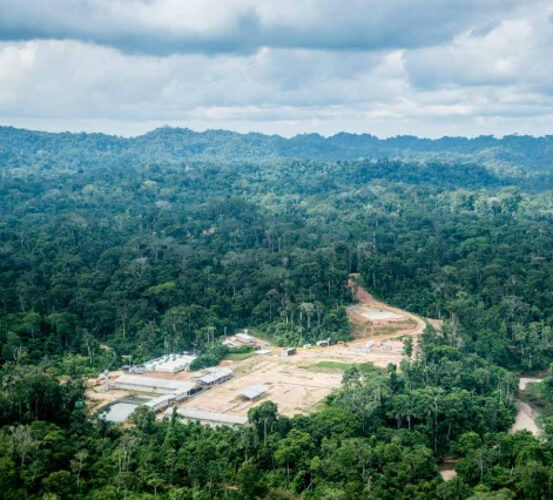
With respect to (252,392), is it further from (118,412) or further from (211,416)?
(118,412)

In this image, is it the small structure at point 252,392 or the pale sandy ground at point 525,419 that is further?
the small structure at point 252,392

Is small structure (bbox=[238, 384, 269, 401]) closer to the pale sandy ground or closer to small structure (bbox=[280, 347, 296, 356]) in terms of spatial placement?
small structure (bbox=[280, 347, 296, 356])

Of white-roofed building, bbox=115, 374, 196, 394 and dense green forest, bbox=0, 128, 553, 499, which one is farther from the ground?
dense green forest, bbox=0, 128, 553, 499

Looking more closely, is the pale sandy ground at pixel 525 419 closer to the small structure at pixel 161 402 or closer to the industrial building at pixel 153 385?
the industrial building at pixel 153 385

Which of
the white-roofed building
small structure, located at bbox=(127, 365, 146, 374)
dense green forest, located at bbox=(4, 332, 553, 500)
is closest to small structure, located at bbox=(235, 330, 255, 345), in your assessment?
small structure, located at bbox=(127, 365, 146, 374)

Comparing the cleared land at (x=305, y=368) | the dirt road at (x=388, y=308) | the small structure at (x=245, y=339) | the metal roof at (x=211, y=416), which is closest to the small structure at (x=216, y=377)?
→ the cleared land at (x=305, y=368)
